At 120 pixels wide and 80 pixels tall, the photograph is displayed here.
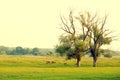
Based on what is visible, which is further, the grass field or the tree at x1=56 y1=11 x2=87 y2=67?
the tree at x1=56 y1=11 x2=87 y2=67

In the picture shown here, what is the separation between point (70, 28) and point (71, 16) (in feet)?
7.75

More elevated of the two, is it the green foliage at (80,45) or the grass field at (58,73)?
the green foliage at (80,45)

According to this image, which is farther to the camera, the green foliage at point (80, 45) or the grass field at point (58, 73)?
the green foliage at point (80, 45)

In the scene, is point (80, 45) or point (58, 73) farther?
point (80, 45)

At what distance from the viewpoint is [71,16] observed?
241ft

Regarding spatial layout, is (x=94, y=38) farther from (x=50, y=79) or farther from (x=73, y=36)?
(x=50, y=79)

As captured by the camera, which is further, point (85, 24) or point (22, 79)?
point (85, 24)

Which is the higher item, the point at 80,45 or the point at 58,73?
the point at 80,45

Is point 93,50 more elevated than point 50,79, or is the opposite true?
point 93,50

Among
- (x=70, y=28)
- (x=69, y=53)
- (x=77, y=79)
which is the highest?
(x=70, y=28)

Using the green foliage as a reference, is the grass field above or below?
below

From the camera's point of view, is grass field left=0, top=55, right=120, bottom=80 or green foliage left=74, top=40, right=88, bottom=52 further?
green foliage left=74, top=40, right=88, bottom=52

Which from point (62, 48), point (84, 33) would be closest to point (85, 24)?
point (84, 33)

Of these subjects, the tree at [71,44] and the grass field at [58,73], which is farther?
the tree at [71,44]
